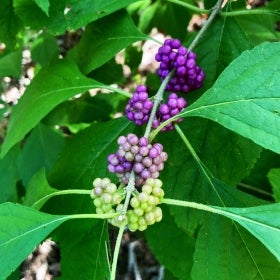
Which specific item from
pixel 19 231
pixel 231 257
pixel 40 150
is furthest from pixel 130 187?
pixel 40 150

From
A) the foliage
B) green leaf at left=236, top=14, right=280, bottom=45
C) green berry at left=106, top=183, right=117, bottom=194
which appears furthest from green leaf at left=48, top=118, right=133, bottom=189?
green leaf at left=236, top=14, right=280, bottom=45

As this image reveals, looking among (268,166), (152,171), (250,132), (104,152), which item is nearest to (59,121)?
(104,152)

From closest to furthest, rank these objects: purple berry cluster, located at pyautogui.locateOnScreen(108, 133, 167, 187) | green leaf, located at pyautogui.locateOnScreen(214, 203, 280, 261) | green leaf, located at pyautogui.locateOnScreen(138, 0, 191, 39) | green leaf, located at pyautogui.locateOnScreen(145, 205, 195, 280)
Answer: green leaf, located at pyautogui.locateOnScreen(214, 203, 280, 261)
purple berry cluster, located at pyautogui.locateOnScreen(108, 133, 167, 187)
green leaf, located at pyautogui.locateOnScreen(145, 205, 195, 280)
green leaf, located at pyautogui.locateOnScreen(138, 0, 191, 39)

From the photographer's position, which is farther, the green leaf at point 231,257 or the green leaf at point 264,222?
the green leaf at point 231,257

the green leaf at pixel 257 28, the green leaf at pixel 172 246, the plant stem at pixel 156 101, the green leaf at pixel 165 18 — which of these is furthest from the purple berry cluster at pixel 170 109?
the green leaf at pixel 257 28

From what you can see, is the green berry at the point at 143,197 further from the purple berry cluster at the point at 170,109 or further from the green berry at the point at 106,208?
the purple berry cluster at the point at 170,109

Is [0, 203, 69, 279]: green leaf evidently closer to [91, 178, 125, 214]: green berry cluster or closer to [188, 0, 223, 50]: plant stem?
[91, 178, 125, 214]: green berry cluster
